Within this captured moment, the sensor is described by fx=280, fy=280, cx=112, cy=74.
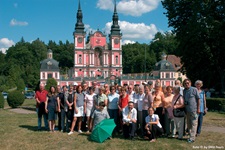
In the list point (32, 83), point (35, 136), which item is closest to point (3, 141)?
point (35, 136)

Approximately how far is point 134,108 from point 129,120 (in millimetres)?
405

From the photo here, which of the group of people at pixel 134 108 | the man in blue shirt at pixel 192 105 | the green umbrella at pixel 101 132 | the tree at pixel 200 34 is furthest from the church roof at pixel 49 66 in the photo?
the man in blue shirt at pixel 192 105

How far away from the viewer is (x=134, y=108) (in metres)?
8.73

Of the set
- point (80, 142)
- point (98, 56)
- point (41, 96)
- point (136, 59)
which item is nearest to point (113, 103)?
point (80, 142)

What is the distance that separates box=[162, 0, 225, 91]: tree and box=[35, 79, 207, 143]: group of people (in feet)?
39.0

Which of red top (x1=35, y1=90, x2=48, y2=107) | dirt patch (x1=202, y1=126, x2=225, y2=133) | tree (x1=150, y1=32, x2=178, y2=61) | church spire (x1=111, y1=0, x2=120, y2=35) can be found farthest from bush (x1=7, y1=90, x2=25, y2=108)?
tree (x1=150, y1=32, x2=178, y2=61)

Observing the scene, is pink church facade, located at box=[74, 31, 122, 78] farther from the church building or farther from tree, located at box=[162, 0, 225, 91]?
tree, located at box=[162, 0, 225, 91]

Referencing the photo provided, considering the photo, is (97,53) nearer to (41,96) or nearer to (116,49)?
(116,49)

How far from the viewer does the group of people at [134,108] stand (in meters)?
8.32

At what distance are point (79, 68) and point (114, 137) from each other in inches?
2291

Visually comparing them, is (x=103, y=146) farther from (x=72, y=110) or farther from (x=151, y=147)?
(x=72, y=110)

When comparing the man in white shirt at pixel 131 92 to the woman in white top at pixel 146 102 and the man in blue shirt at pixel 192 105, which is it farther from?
the man in blue shirt at pixel 192 105

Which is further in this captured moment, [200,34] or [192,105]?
[200,34]

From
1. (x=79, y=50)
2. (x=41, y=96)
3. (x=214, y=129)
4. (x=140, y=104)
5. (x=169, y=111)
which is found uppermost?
(x=79, y=50)
